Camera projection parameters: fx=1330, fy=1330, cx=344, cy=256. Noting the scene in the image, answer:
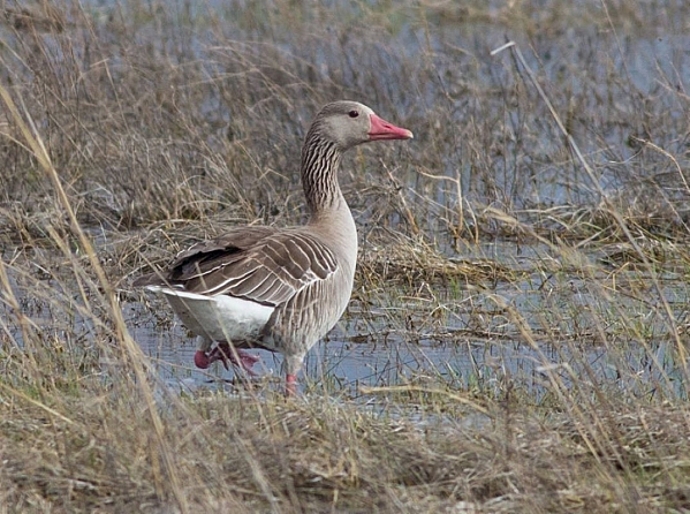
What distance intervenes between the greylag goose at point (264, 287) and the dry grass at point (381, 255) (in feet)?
1.05

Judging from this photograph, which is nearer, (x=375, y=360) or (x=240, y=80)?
(x=375, y=360)

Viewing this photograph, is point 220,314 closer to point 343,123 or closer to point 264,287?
A: point 264,287

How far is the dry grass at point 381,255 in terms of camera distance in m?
4.29

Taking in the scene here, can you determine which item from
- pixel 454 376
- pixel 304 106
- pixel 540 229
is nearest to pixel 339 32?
pixel 304 106

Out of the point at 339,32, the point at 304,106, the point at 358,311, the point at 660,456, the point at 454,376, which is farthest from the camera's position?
the point at 339,32

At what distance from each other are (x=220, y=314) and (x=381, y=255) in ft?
7.70

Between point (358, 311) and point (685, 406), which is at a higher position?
point (685, 406)

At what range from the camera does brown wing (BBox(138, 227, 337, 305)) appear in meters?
5.96

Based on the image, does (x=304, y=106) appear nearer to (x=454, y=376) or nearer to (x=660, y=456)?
(x=454, y=376)

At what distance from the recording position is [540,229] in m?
9.23

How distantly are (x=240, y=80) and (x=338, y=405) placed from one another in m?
6.12

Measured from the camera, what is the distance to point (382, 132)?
7.26 m

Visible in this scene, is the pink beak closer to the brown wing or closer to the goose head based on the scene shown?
the goose head

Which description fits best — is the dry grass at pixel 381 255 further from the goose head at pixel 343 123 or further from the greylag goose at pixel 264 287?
the goose head at pixel 343 123
